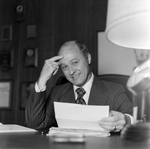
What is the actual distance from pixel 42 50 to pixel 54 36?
278 mm

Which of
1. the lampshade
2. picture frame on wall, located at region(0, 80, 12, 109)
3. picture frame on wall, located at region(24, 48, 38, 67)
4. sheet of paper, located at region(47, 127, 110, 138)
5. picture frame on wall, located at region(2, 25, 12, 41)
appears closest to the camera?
the lampshade

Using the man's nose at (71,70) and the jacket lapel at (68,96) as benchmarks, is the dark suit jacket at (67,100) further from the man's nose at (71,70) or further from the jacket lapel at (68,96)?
the man's nose at (71,70)

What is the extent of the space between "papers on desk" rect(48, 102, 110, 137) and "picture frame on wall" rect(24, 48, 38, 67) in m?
2.50

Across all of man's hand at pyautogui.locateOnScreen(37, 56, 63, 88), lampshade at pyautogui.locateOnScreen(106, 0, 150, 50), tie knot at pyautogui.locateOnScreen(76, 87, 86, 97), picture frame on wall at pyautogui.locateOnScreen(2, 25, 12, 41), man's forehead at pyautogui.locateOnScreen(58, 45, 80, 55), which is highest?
picture frame on wall at pyautogui.locateOnScreen(2, 25, 12, 41)

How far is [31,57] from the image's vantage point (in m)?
3.81

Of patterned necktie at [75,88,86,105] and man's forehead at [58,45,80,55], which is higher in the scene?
man's forehead at [58,45,80,55]

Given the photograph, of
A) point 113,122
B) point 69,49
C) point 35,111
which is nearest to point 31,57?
point 69,49

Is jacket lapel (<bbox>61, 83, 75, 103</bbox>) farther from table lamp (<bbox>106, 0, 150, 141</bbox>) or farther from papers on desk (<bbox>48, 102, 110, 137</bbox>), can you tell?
table lamp (<bbox>106, 0, 150, 141</bbox>)

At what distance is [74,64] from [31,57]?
5.62 feet

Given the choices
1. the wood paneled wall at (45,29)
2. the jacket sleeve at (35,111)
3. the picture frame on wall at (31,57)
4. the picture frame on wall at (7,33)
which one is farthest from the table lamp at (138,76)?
the picture frame on wall at (7,33)

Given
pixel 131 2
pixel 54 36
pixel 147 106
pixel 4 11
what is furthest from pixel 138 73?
pixel 4 11

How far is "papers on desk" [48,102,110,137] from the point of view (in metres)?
1.28

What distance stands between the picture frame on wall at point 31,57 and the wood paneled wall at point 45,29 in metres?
0.05

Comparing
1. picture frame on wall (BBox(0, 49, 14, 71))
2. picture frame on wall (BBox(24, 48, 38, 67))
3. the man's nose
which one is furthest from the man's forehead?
picture frame on wall (BBox(0, 49, 14, 71))
